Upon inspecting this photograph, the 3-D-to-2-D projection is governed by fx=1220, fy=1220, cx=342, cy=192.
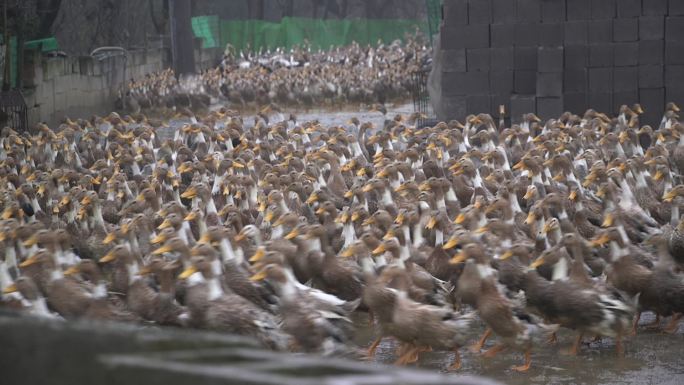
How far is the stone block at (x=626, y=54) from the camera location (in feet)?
65.2

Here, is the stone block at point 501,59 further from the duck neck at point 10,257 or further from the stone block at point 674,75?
the duck neck at point 10,257

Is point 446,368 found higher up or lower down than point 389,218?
lower down

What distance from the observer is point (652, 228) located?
1135 cm

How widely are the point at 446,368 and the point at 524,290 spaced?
3.05ft

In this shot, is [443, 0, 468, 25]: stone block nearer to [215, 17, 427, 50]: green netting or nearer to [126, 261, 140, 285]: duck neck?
[126, 261, 140, 285]: duck neck

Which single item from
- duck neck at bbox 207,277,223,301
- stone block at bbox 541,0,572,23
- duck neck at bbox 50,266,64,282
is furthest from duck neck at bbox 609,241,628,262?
stone block at bbox 541,0,572,23

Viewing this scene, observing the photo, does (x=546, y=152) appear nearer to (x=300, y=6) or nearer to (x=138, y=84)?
(x=138, y=84)

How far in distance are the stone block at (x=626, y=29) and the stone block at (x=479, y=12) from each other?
205 centimetres

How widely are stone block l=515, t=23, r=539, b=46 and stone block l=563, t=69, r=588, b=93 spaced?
76 cm

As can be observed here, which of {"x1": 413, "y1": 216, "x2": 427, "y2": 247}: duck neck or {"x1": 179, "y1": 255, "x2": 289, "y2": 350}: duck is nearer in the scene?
{"x1": 179, "y1": 255, "x2": 289, "y2": 350}: duck

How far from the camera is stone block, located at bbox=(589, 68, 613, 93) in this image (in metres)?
20.1

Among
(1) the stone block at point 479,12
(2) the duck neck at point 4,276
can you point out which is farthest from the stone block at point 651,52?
(2) the duck neck at point 4,276

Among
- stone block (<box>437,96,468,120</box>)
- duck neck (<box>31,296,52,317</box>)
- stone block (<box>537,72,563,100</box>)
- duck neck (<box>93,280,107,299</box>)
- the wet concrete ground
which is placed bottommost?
the wet concrete ground

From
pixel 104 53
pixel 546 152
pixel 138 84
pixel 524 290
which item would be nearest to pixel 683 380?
pixel 524 290
